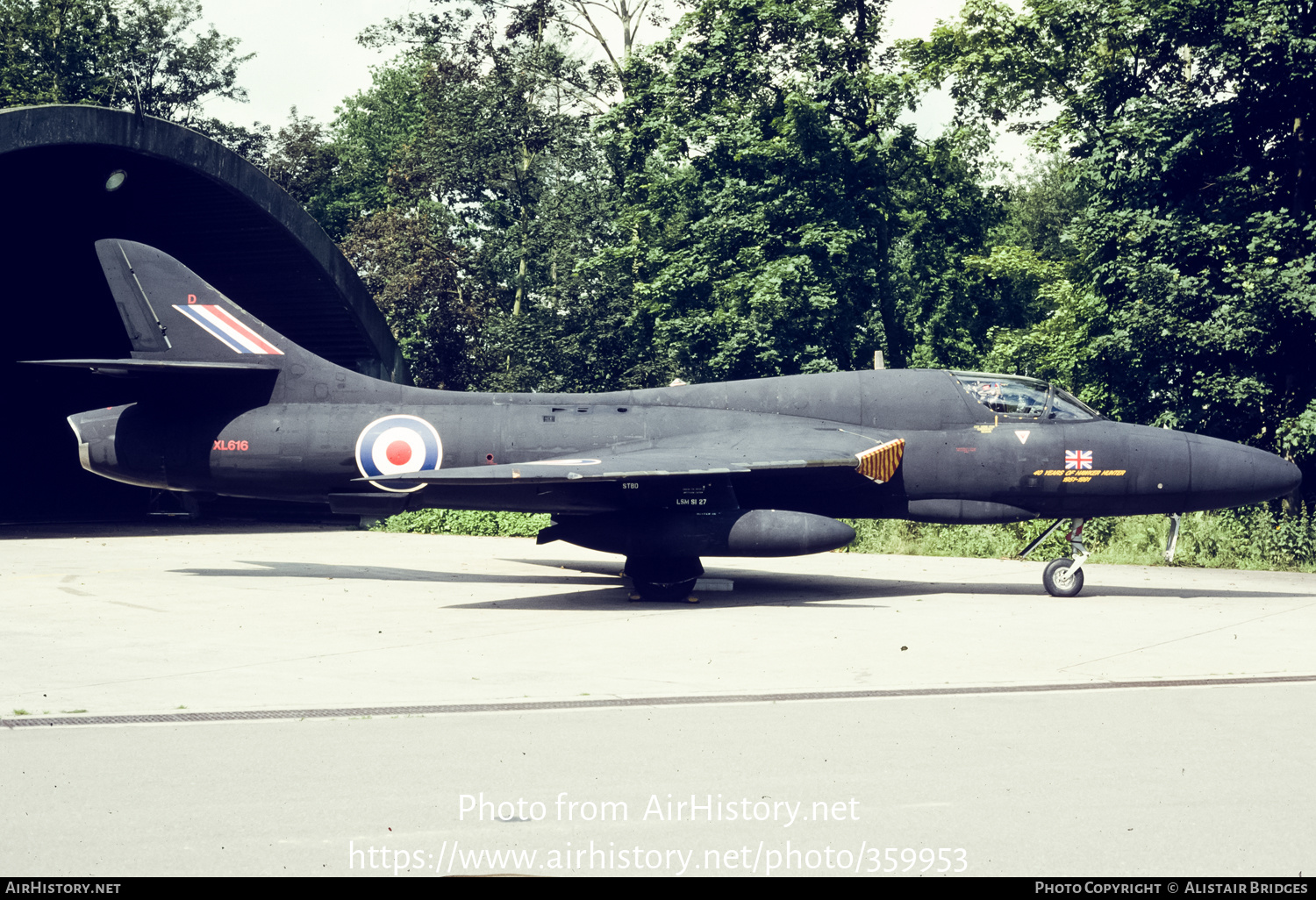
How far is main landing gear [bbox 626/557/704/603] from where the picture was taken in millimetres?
14891

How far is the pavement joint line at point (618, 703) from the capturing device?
7512 millimetres

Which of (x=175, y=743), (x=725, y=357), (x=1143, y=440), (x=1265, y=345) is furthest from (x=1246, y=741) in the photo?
(x=725, y=357)

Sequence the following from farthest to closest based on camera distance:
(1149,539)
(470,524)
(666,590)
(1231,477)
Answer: (470,524) → (1149,539) → (666,590) → (1231,477)

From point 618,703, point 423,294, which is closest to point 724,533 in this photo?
point 618,703

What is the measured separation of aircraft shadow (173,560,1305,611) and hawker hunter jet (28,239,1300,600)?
742 mm

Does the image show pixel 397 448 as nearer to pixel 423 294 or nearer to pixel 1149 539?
pixel 1149 539

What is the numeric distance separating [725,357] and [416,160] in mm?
27753

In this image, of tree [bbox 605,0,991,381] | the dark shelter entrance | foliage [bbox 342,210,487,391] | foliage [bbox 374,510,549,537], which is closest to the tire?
foliage [bbox 374,510,549,537]

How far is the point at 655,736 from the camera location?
711cm

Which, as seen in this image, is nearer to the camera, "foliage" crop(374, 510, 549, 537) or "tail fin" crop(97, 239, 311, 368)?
"tail fin" crop(97, 239, 311, 368)

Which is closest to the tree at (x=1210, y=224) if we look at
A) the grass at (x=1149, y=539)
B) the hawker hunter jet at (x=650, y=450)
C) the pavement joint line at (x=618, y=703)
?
the grass at (x=1149, y=539)

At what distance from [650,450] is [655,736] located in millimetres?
8932

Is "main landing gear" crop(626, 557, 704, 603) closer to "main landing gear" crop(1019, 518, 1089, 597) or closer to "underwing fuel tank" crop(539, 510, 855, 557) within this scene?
"underwing fuel tank" crop(539, 510, 855, 557)

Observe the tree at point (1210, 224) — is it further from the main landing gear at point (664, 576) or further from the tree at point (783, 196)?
the main landing gear at point (664, 576)
